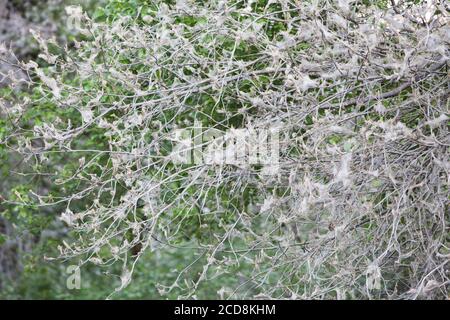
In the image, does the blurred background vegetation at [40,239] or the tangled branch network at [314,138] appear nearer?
the tangled branch network at [314,138]

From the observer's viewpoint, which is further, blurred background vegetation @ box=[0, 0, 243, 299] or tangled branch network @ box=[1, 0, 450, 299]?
blurred background vegetation @ box=[0, 0, 243, 299]

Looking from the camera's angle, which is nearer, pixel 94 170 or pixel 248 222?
pixel 248 222

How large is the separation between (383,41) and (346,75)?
0.27 m

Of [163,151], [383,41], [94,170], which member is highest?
[383,41]

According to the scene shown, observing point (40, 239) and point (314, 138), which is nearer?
point (314, 138)

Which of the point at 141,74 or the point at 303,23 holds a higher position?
the point at 303,23

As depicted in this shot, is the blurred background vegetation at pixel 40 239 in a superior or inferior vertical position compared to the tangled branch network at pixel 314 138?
inferior

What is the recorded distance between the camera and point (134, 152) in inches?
149

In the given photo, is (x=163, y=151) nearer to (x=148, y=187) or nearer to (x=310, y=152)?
(x=148, y=187)

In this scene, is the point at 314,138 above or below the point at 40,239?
above

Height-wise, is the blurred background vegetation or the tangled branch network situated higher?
the tangled branch network
